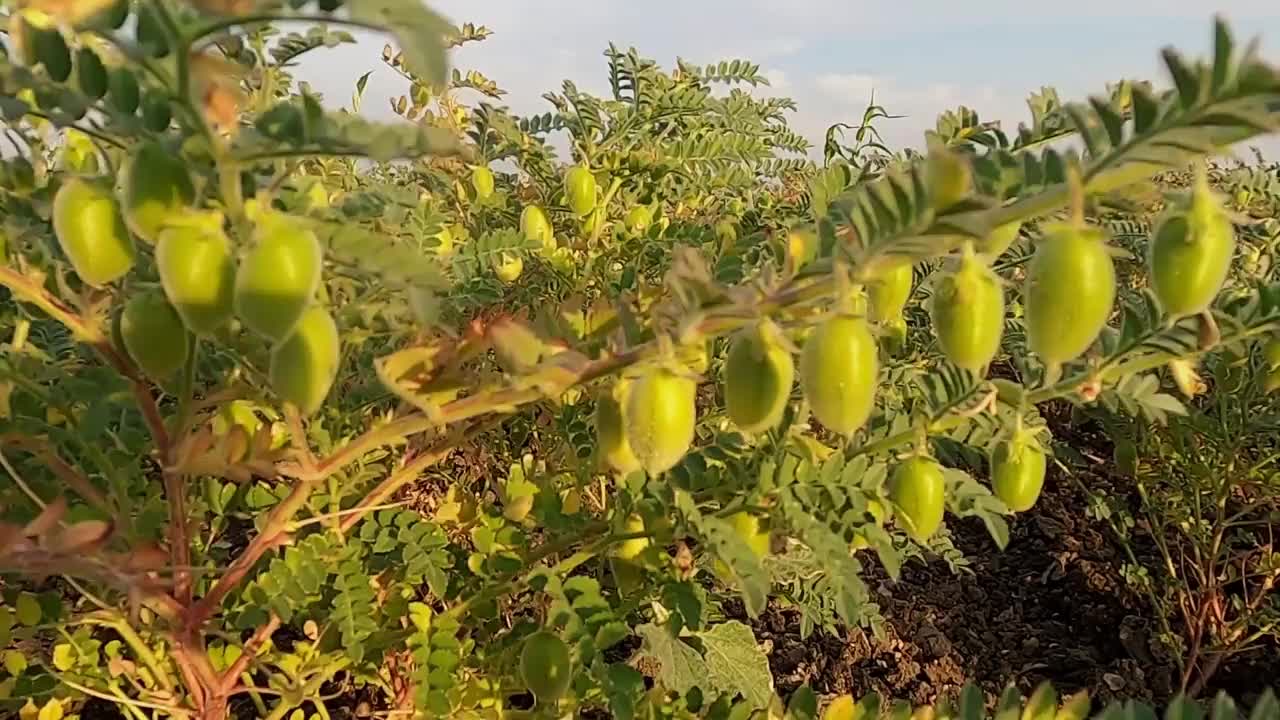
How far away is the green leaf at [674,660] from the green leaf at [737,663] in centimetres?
6

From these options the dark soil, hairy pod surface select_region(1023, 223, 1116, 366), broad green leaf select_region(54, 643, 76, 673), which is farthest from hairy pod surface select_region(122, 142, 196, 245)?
the dark soil

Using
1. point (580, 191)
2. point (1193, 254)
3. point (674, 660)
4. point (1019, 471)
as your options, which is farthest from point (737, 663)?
point (1193, 254)

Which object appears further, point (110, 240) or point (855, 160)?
point (855, 160)

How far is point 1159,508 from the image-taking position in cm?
306

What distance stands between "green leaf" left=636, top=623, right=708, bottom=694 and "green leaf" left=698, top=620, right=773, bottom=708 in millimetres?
64

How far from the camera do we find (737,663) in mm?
1590

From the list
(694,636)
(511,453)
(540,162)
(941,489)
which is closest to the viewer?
(941,489)

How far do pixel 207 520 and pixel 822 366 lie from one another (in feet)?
3.94

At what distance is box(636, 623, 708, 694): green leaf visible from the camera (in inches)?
55.6

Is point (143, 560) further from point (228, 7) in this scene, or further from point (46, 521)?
point (228, 7)

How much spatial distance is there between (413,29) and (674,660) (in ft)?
3.39

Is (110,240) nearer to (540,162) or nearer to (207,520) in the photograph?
(207,520)

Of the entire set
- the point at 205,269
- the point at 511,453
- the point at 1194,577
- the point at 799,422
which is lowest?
the point at 1194,577

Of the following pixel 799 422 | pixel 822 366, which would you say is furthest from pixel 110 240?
pixel 799 422
